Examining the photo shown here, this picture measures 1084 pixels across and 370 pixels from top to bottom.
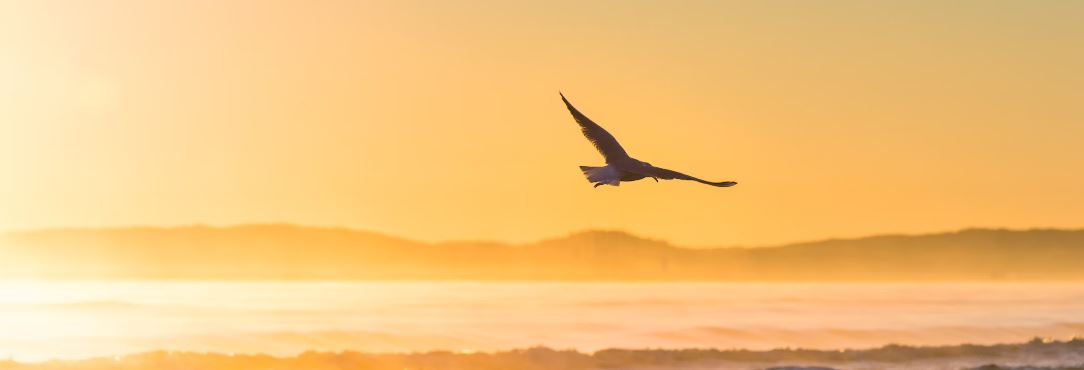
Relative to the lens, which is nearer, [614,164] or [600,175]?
[600,175]

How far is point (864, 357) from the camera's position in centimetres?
5747

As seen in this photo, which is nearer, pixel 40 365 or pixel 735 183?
pixel 735 183

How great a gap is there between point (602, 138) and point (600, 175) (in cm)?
101

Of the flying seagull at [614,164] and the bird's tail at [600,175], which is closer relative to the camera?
the bird's tail at [600,175]

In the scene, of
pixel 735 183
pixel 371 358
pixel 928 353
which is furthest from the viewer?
pixel 928 353

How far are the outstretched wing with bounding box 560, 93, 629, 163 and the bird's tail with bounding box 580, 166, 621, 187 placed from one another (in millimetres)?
315

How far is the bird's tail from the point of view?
73.1ft

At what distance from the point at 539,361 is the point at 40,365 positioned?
19177mm

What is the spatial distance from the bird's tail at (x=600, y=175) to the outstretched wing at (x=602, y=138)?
0.31 meters

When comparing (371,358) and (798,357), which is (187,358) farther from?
(798,357)

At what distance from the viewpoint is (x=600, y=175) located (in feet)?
74.2

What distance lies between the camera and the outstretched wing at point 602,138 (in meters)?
23.2

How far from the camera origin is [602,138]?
2339 cm

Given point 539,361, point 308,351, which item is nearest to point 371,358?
point 308,351
